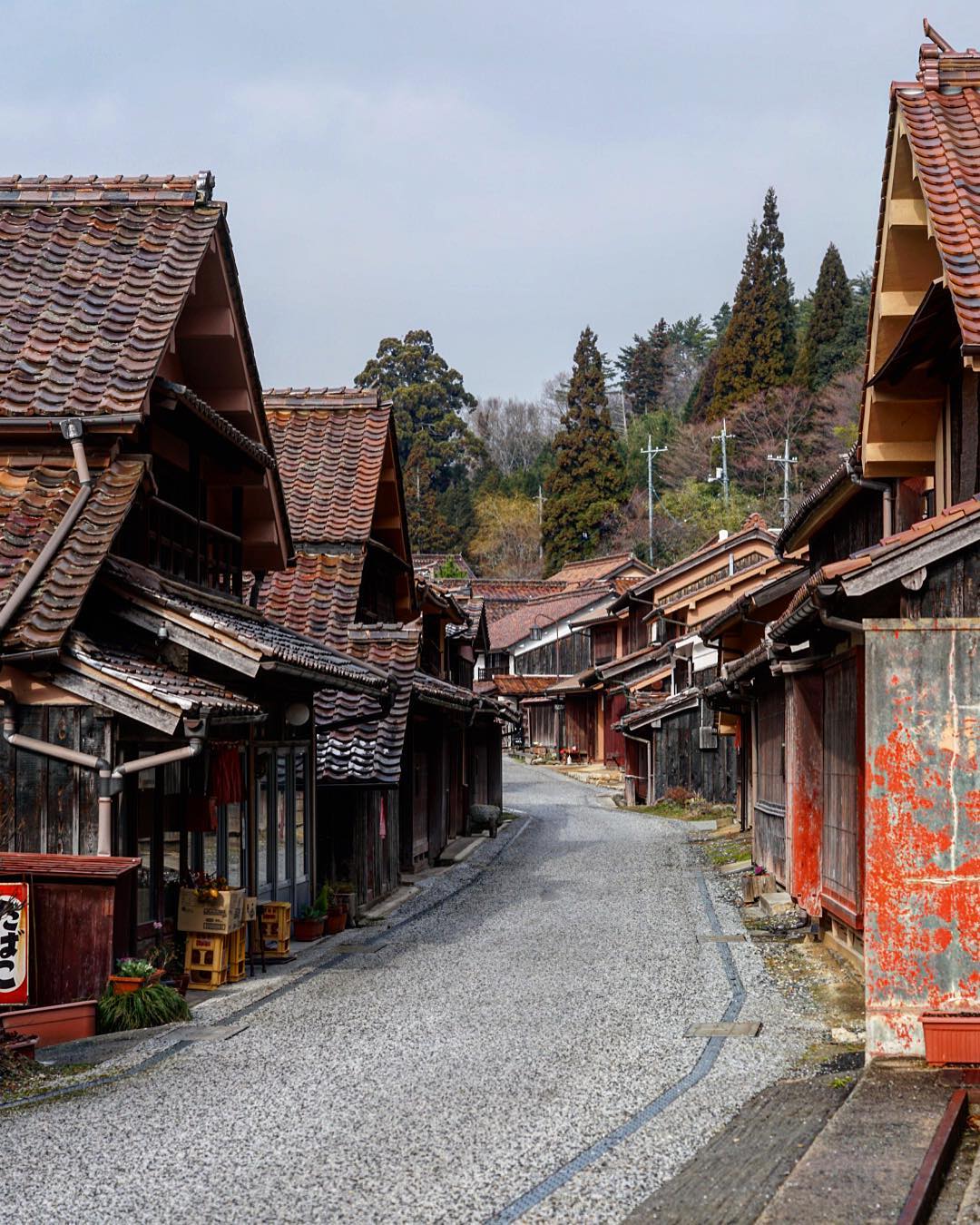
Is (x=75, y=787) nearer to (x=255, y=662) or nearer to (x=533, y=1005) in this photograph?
(x=255, y=662)

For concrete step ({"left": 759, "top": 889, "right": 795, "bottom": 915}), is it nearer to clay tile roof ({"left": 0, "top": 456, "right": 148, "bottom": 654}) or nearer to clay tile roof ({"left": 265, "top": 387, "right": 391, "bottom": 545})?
clay tile roof ({"left": 265, "top": 387, "right": 391, "bottom": 545})

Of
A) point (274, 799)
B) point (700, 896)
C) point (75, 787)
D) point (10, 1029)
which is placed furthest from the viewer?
point (700, 896)

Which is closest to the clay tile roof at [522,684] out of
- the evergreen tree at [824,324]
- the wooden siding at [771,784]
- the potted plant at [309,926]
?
the evergreen tree at [824,324]

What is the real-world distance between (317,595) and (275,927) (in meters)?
6.78

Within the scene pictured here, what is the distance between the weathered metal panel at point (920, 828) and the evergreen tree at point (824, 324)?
5053 cm

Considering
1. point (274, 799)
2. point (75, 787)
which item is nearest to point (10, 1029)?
point (75, 787)

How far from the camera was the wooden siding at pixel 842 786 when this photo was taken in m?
12.3

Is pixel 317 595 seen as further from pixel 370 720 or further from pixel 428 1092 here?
pixel 428 1092

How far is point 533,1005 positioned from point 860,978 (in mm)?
3052

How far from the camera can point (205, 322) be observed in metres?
15.3

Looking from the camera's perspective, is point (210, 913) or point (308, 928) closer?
point (210, 913)

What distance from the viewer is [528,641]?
212ft

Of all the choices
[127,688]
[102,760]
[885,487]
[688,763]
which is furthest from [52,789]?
[688,763]

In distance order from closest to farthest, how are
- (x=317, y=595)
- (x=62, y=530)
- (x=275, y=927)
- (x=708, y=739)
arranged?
(x=62, y=530) < (x=275, y=927) < (x=317, y=595) < (x=708, y=739)
